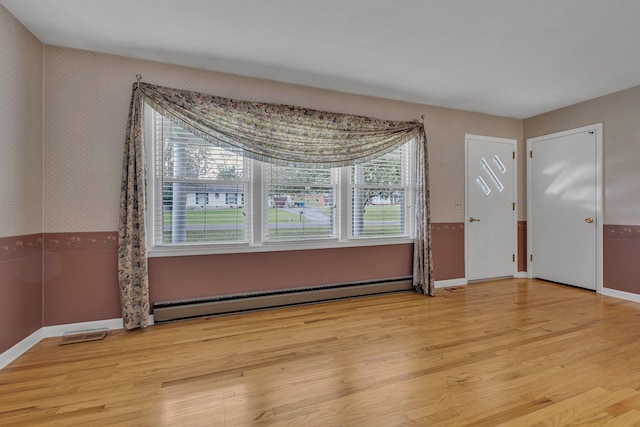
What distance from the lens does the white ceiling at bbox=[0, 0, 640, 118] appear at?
7.13ft

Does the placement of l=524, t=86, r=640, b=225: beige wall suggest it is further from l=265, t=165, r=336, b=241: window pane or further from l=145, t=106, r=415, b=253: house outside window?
l=265, t=165, r=336, b=241: window pane

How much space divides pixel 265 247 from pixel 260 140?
1159mm

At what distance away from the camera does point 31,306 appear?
247 centimetres

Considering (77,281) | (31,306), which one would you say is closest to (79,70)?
(77,281)

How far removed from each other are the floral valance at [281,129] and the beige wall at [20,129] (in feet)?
2.58

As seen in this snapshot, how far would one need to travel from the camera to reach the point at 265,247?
3357 millimetres

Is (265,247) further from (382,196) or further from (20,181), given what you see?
(20,181)

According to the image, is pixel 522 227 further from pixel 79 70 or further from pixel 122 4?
pixel 79 70

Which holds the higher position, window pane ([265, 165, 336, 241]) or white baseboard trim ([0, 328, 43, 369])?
window pane ([265, 165, 336, 241])

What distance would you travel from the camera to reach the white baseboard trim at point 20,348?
7.09 ft

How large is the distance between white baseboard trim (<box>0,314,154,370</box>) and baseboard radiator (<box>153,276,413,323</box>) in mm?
216

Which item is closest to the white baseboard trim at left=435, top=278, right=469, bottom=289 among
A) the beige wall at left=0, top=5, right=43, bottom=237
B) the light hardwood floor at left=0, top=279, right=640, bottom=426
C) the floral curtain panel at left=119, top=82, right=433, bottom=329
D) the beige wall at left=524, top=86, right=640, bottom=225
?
the floral curtain panel at left=119, top=82, right=433, bottom=329

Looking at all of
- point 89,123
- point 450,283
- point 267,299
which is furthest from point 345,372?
point 89,123

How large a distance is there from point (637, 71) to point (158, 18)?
183 inches
